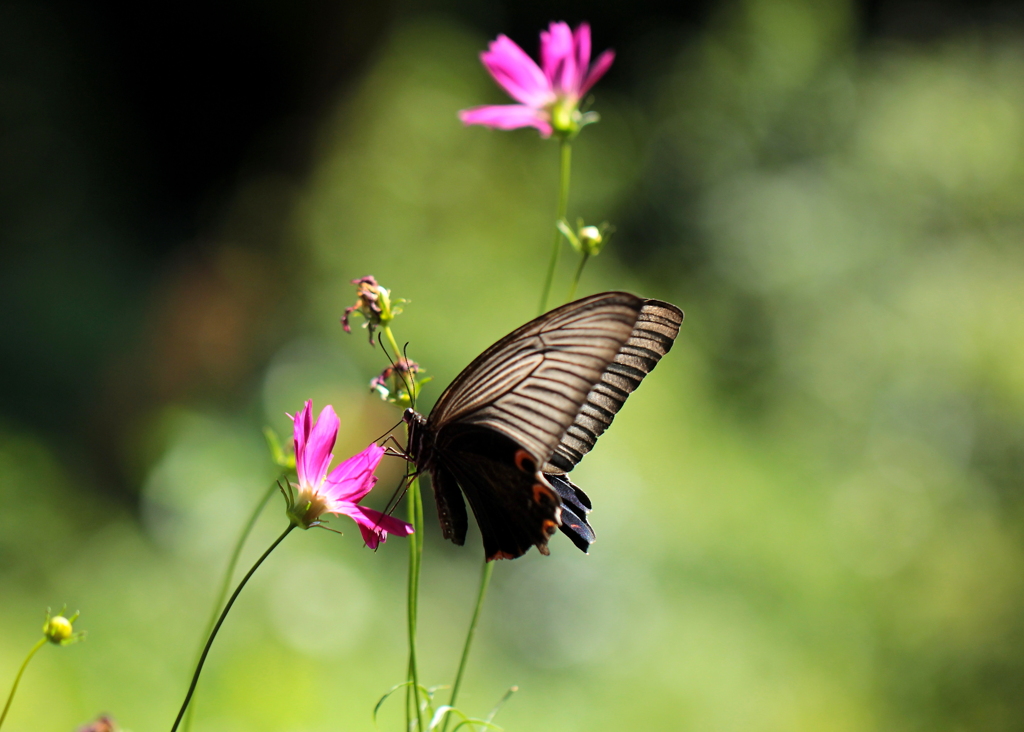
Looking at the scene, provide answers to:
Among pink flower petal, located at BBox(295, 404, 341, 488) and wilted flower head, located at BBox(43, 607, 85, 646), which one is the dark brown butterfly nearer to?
pink flower petal, located at BBox(295, 404, 341, 488)

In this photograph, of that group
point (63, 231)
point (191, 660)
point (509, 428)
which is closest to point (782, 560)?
point (191, 660)

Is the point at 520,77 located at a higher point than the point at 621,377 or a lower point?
higher

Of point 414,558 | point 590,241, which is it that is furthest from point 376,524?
point 590,241

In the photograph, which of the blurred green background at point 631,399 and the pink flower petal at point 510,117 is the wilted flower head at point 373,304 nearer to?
the pink flower petal at point 510,117

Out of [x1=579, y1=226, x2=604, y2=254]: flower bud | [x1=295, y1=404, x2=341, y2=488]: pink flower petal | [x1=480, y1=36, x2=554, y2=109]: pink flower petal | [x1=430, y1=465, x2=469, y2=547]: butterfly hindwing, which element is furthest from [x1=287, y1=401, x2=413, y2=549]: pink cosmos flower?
[x1=480, y1=36, x2=554, y2=109]: pink flower petal

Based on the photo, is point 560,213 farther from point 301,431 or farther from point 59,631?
point 59,631

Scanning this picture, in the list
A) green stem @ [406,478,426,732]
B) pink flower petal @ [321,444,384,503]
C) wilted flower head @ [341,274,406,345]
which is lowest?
green stem @ [406,478,426,732]
